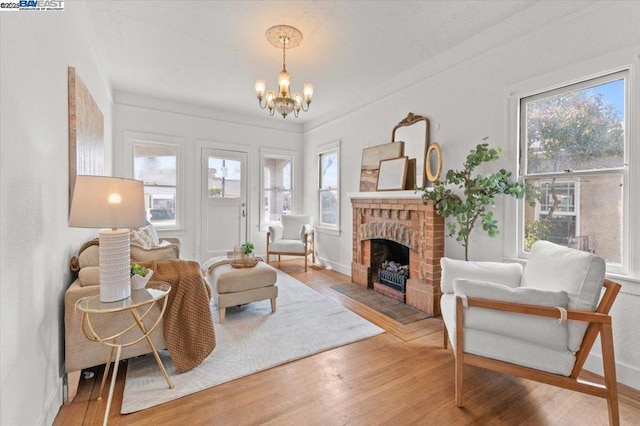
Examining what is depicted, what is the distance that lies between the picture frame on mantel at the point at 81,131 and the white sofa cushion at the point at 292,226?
3056mm

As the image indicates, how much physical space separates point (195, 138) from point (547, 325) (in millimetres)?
5316

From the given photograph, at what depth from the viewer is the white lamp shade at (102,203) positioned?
5.13ft

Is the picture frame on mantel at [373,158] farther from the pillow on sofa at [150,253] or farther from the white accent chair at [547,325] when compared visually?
the pillow on sofa at [150,253]

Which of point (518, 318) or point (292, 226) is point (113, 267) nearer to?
point (518, 318)

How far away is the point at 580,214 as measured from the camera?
2281 mm

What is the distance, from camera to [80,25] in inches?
96.9

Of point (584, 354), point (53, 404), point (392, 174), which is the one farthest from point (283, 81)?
point (584, 354)

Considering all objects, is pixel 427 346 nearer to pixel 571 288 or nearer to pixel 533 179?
pixel 571 288

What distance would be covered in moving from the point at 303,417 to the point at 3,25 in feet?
7.55

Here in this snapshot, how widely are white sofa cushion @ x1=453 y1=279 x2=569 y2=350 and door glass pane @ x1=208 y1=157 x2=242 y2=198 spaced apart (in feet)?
15.1

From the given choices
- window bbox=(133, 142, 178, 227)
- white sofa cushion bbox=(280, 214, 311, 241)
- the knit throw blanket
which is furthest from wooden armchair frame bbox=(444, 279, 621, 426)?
window bbox=(133, 142, 178, 227)

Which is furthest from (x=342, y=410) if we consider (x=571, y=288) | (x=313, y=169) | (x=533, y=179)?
(x=313, y=169)

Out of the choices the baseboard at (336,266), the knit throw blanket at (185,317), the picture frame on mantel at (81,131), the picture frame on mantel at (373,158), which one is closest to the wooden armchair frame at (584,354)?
the knit throw blanket at (185,317)

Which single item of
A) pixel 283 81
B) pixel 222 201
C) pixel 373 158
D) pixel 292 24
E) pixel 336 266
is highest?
pixel 292 24
